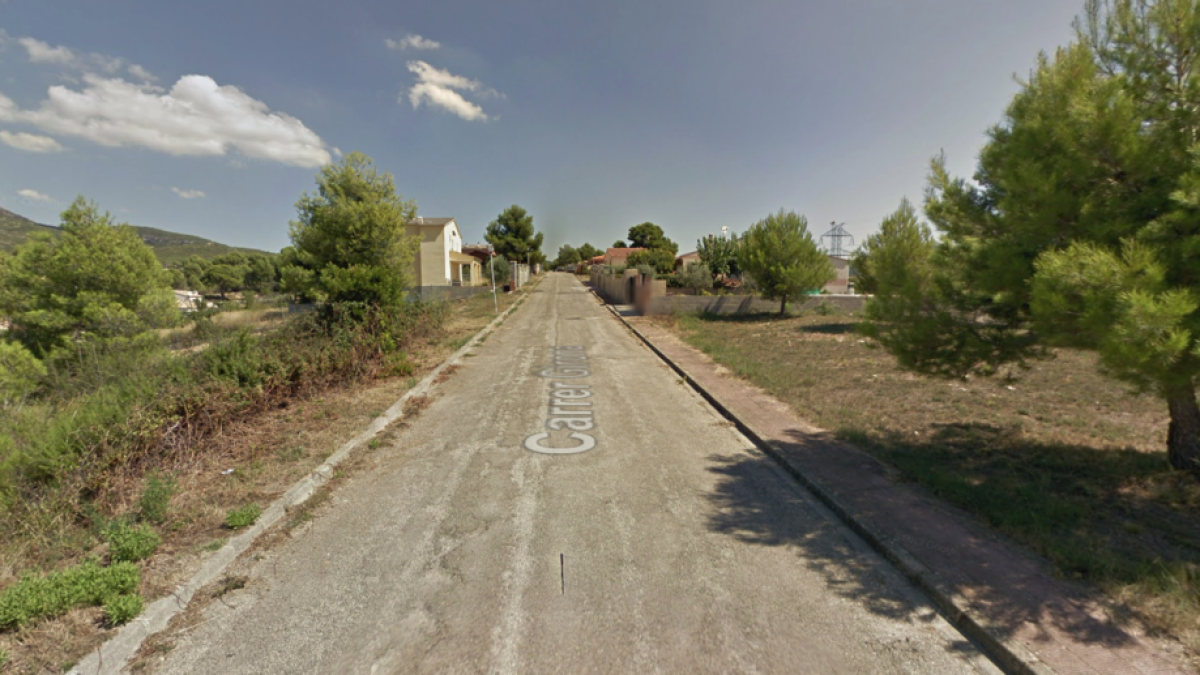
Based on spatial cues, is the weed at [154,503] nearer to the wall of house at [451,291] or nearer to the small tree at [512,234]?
the wall of house at [451,291]

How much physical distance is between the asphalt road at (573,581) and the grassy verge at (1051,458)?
3.94 feet

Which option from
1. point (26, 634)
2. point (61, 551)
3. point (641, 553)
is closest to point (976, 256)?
point (641, 553)

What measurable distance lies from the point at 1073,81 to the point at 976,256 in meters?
1.32

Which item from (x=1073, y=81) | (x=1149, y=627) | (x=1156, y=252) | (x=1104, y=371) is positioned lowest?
(x=1149, y=627)

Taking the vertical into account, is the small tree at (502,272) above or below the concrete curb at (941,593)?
above

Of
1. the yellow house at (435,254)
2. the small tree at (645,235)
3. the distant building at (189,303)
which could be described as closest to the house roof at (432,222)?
the yellow house at (435,254)

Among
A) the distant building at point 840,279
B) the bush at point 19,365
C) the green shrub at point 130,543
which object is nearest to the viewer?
the green shrub at point 130,543

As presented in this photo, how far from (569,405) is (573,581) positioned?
4.27m

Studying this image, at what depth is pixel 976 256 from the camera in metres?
3.73

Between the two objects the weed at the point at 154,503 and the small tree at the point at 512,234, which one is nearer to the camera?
the weed at the point at 154,503

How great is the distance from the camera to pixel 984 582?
272 centimetres

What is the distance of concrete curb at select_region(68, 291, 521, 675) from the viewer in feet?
7.23

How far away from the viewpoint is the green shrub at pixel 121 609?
93.5 inches

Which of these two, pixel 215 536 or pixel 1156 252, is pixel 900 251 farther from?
pixel 215 536
